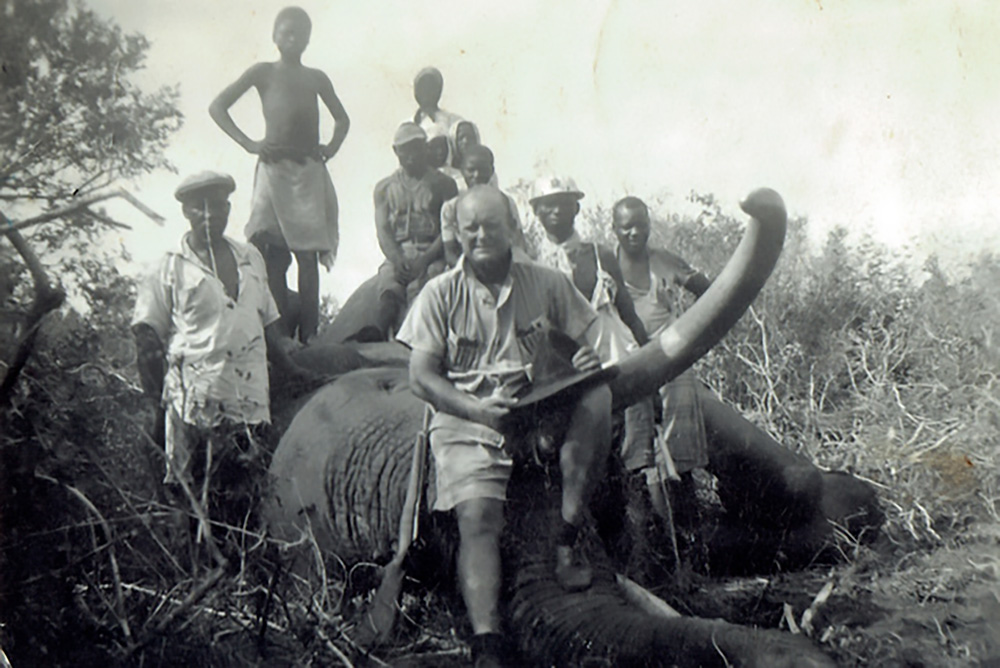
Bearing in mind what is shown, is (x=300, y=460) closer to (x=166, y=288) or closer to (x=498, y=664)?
(x=166, y=288)

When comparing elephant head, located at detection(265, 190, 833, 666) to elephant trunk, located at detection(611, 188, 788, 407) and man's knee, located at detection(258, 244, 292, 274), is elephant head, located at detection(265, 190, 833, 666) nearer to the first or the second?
elephant trunk, located at detection(611, 188, 788, 407)

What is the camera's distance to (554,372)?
152 inches

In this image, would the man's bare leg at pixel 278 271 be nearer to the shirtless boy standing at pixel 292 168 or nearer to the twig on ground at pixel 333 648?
the shirtless boy standing at pixel 292 168

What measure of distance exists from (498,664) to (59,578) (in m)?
1.67

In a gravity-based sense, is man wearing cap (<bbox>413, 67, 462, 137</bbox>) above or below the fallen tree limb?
above

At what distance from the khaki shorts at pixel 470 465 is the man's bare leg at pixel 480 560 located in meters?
0.04

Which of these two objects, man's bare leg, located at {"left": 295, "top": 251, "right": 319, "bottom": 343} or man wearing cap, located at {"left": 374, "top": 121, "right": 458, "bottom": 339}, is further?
man's bare leg, located at {"left": 295, "top": 251, "right": 319, "bottom": 343}

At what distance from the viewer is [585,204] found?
532 cm

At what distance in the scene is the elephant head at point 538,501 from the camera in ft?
10.5

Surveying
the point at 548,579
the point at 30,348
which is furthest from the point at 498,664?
the point at 30,348

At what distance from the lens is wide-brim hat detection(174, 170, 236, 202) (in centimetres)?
474

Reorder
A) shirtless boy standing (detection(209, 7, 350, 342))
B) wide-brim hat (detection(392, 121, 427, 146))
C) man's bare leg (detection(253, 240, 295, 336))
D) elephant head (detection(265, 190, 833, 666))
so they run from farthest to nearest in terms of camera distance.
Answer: man's bare leg (detection(253, 240, 295, 336)), wide-brim hat (detection(392, 121, 427, 146)), shirtless boy standing (detection(209, 7, 350, 342)), elephant head (detection(265, 190, 833, 666))

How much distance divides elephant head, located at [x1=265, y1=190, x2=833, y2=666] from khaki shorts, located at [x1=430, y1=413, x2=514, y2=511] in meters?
0.10

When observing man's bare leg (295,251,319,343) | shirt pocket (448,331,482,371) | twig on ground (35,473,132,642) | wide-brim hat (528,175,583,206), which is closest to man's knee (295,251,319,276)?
man's bare leg (295,251,319,343)
